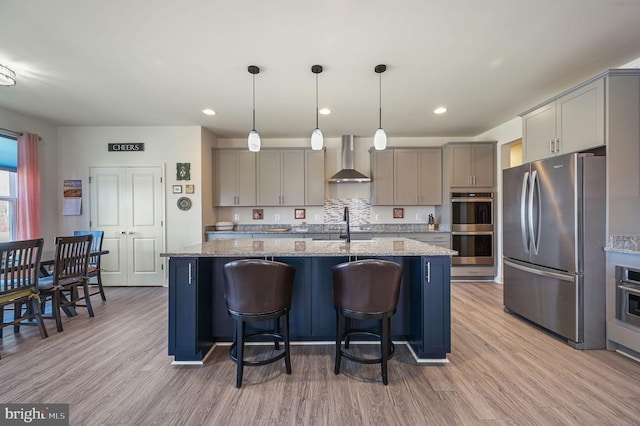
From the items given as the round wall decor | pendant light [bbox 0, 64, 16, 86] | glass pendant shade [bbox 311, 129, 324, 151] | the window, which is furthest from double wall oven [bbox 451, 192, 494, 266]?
the window

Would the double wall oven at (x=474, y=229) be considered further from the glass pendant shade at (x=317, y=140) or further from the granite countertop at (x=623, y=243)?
the glass pendant shade at (x=317, y=140)

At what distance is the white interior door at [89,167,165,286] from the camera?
14.9 ft

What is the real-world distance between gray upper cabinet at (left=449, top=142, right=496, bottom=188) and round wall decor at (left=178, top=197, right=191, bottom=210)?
4.52 m

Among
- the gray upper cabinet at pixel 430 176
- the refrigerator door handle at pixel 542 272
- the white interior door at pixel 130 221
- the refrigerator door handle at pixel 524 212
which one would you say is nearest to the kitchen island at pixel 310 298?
the refrigerator door handle at pixel 542 272

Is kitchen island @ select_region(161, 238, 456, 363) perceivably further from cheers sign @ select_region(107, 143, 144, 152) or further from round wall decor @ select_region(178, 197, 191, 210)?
cheers sign @ select_region(107, 143, 144, 152)

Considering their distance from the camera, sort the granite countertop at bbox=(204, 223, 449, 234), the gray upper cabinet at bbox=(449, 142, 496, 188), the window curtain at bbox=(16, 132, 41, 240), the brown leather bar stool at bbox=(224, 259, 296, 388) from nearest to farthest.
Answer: the brown leather bar stool at bbox=(224, 259, 296, 388) < the window curtain at bbox=(16, 132, 41, 240) < the gray upper cabinet at bbox=(449, 142, 496, 188) < the granite countertop at bbox=(204, 223, 449, 234)

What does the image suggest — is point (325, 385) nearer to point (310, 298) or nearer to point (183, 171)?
point (310, 298)

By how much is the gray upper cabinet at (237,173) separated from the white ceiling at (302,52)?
1.18 meters

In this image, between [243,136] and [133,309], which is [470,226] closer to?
[243,136]

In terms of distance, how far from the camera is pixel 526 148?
3.12 meters

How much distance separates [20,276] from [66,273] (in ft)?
1.56

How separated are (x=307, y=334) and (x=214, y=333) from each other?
0.87 m

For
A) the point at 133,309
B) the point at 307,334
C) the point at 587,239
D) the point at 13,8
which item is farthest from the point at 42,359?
the point at 587,239

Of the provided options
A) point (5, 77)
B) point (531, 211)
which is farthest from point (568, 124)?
point (5, 77)
